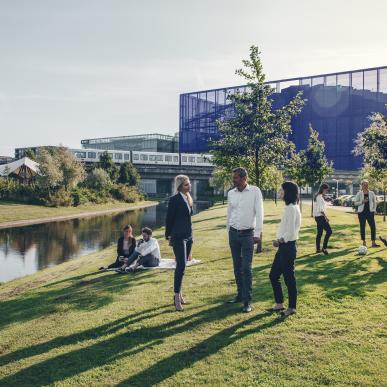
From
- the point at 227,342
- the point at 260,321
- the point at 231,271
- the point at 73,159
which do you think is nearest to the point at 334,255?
the point at 231,271

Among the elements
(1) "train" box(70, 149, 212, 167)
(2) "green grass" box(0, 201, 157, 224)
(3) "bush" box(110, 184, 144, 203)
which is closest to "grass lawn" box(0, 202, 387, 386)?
(2) "green grass" box(0, 201, 157, 224)

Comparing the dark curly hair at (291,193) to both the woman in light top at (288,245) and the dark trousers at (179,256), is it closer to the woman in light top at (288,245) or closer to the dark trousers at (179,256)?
the woman in light top at (288,245)

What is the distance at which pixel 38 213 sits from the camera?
133ft

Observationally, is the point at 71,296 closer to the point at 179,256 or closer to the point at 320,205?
the point at 179,256

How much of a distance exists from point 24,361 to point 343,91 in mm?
74400

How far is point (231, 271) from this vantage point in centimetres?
1009

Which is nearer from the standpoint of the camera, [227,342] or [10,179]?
[227,342]

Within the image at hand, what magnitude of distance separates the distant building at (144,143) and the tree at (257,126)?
113m

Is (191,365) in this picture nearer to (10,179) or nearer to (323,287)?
(323,287)

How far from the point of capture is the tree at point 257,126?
13.9m

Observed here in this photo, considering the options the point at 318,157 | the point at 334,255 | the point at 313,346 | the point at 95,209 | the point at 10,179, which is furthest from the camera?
the point at 10,179

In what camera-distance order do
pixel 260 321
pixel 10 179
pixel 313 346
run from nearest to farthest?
pixel 313 346
pixel 260 321
pixel 10 179

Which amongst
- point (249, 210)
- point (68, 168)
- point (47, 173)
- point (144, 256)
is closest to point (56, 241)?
point (144, 256)

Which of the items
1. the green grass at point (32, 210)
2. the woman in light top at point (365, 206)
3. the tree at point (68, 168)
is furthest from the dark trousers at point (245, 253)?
the tree at point (68, 168)
